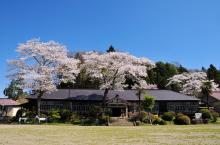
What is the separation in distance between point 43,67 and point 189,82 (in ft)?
116

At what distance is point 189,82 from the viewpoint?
75938mm

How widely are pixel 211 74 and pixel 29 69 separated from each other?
2021 inches

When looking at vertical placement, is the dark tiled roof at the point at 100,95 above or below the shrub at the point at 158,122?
above

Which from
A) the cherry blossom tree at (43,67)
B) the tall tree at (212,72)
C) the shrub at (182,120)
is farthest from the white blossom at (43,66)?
the tall tree at (212,72)

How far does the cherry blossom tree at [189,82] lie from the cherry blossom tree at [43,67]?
29412mm

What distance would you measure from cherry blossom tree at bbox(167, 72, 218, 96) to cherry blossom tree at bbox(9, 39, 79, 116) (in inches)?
1158

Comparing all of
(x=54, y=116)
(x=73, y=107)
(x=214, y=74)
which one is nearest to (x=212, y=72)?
(x=214, y=74)

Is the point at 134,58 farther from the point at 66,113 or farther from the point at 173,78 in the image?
A: the point at 173,78

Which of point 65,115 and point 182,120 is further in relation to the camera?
point 65,115

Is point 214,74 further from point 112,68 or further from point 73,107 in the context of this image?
point 73,107

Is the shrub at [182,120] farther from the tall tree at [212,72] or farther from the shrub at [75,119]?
the tall tree at [212,72]

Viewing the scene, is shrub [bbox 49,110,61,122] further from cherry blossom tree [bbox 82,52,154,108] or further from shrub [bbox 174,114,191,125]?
shrub [bbox 174,114,191,125]

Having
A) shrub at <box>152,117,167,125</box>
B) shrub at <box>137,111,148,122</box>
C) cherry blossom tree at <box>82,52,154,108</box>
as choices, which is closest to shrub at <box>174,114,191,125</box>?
shrub at <box>152,117,167,125</box>

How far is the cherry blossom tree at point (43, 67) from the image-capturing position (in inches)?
2052
